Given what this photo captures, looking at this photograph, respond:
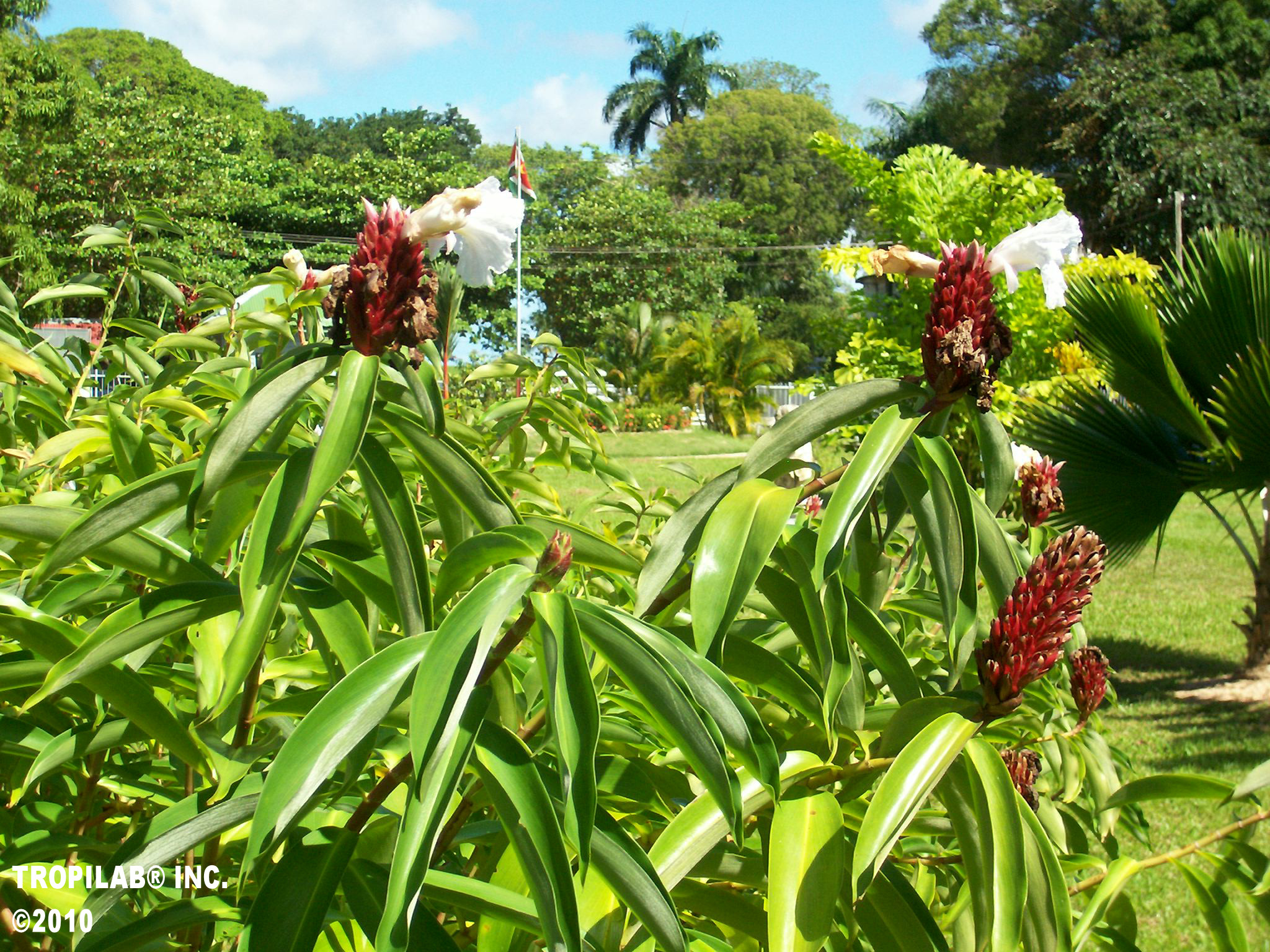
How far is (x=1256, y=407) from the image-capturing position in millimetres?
4586

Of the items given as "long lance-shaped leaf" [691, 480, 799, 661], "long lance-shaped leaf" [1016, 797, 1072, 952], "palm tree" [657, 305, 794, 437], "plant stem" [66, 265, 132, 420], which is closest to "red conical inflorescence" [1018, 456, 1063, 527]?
"long lance-shaped leaf" [1016, 797, 1072, 952]

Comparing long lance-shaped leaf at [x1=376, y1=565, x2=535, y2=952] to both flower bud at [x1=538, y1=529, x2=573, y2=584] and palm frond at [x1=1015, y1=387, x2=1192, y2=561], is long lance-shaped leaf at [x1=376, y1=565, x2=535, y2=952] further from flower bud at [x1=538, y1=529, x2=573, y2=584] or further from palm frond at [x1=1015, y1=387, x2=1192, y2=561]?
palm frond at [x1=1015, y1=387, x2=1192, y2=561]

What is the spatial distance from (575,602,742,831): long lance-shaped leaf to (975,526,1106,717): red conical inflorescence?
0.28 metres

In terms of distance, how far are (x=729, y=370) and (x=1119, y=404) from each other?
14.6m

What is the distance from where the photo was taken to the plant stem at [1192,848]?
1.02m

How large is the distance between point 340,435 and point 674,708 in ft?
1.03

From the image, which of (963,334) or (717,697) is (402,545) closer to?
(717,697)

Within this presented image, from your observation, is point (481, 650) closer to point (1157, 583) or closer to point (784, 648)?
point (784, 648)

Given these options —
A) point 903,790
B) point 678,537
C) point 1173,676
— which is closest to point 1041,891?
point 903,790

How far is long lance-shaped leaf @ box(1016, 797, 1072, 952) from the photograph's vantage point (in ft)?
2.66

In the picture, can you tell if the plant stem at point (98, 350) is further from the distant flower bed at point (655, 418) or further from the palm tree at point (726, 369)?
the palm tree at point (726, 369)

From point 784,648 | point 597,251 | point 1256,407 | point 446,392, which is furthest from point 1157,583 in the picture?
point 597,251

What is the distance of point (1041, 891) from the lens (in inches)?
32.1

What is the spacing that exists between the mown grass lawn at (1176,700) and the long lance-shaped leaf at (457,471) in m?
Answer: 2.74
